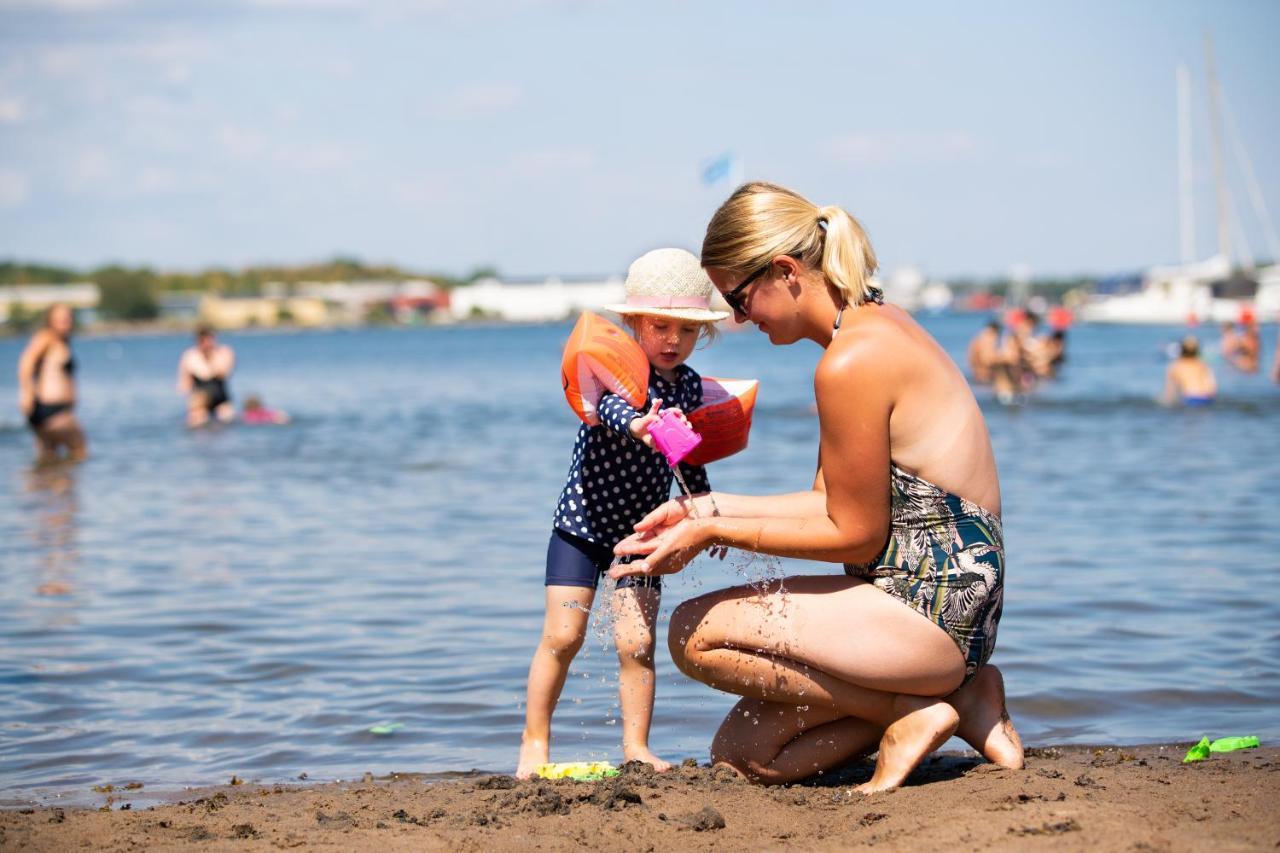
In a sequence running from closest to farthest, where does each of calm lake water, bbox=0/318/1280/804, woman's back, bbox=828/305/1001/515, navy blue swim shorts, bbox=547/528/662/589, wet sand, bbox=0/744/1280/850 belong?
wet sand, bbox=0/744/1280/850 < woman's back, bbox=828/305/1001/515 < navy blue swim shorts, bbox=547/528/662/589 < calm lake water, bbox=0/318/1280/804

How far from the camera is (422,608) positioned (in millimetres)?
7797

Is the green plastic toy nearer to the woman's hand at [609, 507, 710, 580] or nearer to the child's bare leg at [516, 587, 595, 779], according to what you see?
the woman's hand at [609, 507, 710, 580]

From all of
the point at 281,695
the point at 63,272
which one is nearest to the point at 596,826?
the point at 281,695

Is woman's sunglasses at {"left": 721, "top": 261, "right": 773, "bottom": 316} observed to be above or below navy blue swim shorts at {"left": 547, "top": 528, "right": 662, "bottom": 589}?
above

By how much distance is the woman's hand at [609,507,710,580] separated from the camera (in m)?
4.08

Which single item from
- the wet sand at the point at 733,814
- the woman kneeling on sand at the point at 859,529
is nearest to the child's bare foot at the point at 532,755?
the wet sand at the point at 733,814

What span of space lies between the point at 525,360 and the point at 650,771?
6275 centimetres

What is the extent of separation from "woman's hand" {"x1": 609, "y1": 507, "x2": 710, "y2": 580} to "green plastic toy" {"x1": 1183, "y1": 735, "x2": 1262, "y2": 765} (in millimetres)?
1941

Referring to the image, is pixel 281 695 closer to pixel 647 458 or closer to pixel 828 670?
pixel 647 458

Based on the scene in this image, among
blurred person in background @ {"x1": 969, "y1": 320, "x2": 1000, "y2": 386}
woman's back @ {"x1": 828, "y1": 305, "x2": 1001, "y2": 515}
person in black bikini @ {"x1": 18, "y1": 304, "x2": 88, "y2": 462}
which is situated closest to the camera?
woman's back @ {"x1": 828, "y1": 305, "x2": 1001, "y2": 515}

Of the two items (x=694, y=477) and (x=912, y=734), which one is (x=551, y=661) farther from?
(x=912, y=734)

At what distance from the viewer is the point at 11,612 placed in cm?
784

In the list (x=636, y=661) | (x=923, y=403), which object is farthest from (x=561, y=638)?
(x=923, y=403)

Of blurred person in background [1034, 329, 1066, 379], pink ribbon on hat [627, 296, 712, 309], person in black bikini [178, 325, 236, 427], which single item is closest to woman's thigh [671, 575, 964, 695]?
pink ribbon on hat [627, 296, 712, 309]
